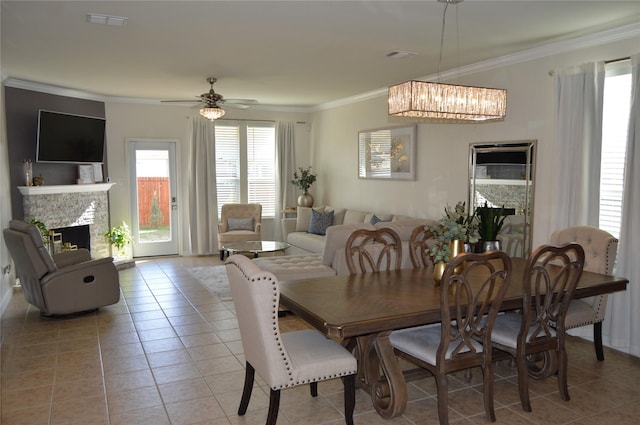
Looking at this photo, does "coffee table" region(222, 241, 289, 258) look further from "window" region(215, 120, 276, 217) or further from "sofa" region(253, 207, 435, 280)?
"window" region(215, 120, 276, 217)

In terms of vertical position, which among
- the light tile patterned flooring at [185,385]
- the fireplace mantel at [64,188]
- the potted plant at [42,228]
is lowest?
the light tile patterned flooring at [185,385]

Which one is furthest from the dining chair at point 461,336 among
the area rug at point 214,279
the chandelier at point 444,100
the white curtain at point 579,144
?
the area rug at point 214,279

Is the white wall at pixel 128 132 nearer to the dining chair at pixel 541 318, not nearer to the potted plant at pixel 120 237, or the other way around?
the potted plant at pixel 120 237

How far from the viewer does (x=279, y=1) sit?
136 inches

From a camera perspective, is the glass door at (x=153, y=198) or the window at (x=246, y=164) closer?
the glass door at (x=153, y=198)

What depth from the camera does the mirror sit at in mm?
5066

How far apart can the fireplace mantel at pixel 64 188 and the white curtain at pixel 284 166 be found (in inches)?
119

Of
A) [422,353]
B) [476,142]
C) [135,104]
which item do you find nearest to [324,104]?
[135,104]

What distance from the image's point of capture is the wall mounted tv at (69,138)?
22.5 feet

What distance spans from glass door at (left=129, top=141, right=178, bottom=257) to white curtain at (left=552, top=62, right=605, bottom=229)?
6507 millimetres

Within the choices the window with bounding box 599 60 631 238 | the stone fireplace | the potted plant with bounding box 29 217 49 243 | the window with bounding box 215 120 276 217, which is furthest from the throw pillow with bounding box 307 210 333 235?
the window with bounding box 599 60 631 238

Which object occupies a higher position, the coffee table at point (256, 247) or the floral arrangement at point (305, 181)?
the floral arrangement at point (305, 181)

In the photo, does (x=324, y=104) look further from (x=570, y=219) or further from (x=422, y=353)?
(x=422, y=353)

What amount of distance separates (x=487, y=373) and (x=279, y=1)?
2.85 meters
